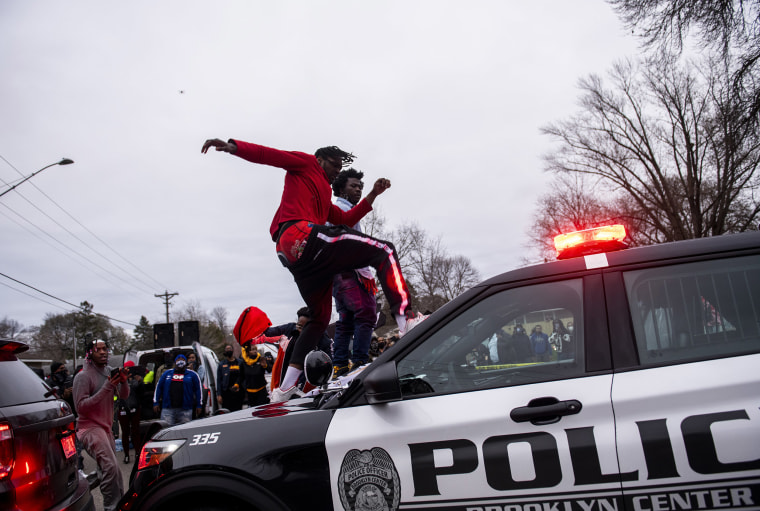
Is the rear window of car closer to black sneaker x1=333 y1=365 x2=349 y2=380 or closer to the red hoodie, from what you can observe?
the red hoodie

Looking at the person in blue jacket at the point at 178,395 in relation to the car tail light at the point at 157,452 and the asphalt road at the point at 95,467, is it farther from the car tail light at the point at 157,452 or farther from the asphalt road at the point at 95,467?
the car tail light at the point at 157,452

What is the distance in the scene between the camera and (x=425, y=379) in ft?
7.80

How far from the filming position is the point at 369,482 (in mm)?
2240

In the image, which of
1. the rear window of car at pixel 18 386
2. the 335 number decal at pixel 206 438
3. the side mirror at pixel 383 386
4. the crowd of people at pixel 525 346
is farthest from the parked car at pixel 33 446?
the crowd of people at pixel 525 346

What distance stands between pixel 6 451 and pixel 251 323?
9.08 ft

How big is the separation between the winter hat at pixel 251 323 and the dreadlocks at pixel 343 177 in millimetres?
1427

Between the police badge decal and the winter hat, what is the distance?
3.33m

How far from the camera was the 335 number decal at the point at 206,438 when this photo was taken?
2.50 meters

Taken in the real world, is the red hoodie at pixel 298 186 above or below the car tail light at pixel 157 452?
above

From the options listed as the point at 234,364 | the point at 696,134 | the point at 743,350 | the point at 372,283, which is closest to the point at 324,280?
the point at 372,283

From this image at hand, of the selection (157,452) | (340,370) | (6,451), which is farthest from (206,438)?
(340,370)

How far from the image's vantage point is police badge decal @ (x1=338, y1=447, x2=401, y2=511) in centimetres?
221

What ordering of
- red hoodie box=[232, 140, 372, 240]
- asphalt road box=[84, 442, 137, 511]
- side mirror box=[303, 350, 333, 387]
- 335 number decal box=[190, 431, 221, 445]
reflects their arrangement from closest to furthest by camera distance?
335 number decal box=[190, 431, 221, 445] → side mirror box=[303, 350, 333, 387] → red hoodie box=[232, 140, 372, 240] → asphalt road box=[84, 442, 137, 511]

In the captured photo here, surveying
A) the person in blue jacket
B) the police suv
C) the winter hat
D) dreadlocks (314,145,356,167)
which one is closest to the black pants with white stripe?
dreadlocks (314,145,356,167)
